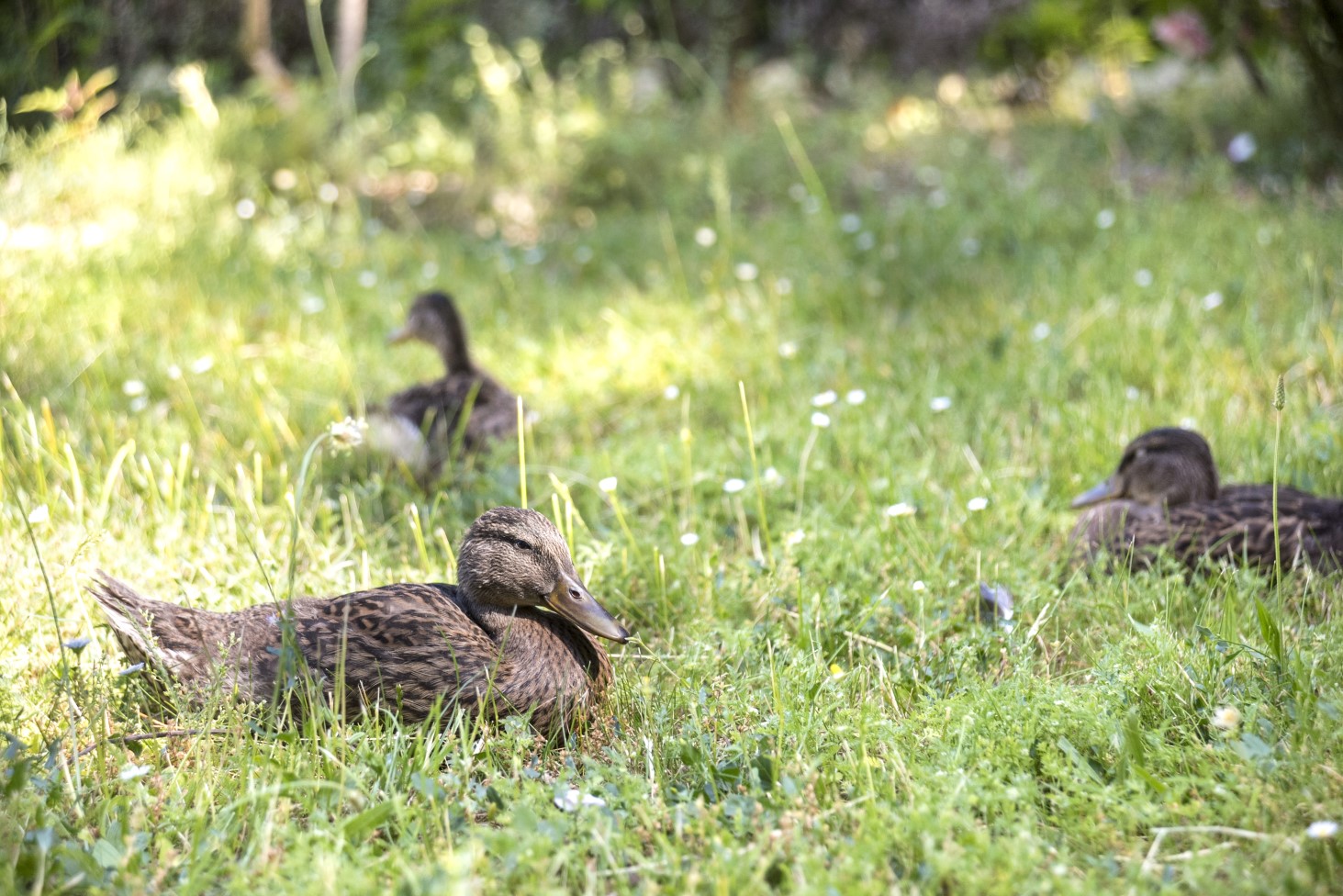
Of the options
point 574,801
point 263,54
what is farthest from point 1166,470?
point 263,54

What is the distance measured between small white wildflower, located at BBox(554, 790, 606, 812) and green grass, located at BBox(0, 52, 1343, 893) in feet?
0.13

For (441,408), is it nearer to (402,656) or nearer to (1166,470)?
(402,656)

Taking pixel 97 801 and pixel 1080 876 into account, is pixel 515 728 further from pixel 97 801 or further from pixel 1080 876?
pixel 1080 876

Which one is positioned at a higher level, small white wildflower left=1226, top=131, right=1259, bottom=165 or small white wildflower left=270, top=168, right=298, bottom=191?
small white wildflower left=270, top=168, right=298, bottom=191

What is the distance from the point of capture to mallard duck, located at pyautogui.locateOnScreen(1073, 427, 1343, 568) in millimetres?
3516

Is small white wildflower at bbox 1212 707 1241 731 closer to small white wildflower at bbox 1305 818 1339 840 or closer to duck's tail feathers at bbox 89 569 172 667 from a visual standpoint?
small white wildflower at bbox 1305 818 1339 840

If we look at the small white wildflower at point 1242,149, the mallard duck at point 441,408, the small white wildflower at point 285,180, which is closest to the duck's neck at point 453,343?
the mallard duck at point 441,408

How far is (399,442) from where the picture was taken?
4.31 meters

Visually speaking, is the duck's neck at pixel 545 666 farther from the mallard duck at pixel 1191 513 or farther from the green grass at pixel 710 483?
the mallard duck at pixel 1191 513

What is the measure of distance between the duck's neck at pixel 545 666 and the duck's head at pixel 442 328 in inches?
82.7

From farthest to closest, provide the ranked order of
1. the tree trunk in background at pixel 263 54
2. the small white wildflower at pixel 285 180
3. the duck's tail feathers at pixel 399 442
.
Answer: the tree trunk in background at pixel 263 54 < the small white wildflower at pixel 285 180 < the duck's tail feathers at pixel 399 442

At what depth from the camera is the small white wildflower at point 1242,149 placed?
7.18 metres

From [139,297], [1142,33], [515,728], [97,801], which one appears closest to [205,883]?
[97,801]

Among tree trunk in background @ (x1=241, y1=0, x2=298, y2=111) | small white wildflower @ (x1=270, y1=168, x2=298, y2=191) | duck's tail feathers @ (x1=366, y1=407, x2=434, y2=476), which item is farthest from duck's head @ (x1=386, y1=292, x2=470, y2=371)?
tree trunk in background @ (x1=241, y1=0, x2=298, y2=111)
